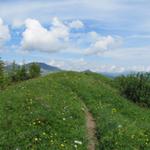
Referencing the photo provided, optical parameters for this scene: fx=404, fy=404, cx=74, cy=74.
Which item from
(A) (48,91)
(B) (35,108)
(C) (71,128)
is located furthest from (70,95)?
(C) (71,128)

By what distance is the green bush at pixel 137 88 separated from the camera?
34.1m

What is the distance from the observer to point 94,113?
88.4 feet

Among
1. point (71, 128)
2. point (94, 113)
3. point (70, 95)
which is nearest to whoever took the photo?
point (71, 128)

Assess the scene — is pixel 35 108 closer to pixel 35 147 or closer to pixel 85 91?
pixel 35 147

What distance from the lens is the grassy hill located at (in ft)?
63.4

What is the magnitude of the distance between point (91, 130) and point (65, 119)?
5.58 ft

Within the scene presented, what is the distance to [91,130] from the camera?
2227 centimetres

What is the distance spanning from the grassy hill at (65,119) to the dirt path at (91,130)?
0.22 metres

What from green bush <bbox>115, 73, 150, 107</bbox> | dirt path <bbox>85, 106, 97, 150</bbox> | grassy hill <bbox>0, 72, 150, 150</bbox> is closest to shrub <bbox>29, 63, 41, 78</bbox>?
grassy hill <bbox>0, 72, 150, 150</bbox>

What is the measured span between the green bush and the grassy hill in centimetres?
113

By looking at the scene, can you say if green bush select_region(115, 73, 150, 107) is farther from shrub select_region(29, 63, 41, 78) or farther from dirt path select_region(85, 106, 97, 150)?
shrub select_region(29, 63, 41, 78)

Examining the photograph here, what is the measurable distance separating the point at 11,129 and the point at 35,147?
3213 mm

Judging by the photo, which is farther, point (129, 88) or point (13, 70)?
point (13, 70)

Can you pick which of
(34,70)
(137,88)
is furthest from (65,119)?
(34,70)
